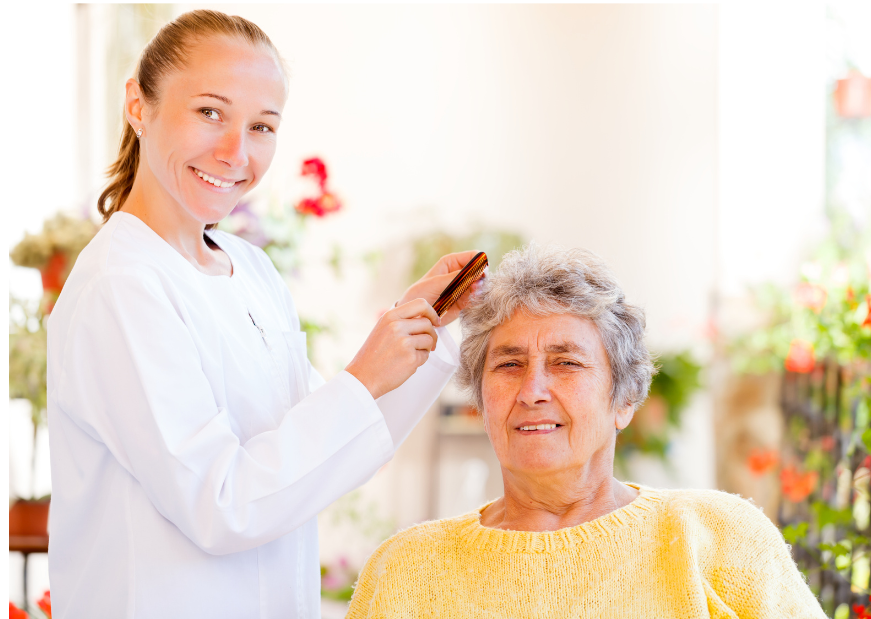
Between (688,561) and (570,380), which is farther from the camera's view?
(570,380)

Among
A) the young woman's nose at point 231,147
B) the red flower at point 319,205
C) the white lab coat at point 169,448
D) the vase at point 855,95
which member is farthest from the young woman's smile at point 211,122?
the vase at point 855,95

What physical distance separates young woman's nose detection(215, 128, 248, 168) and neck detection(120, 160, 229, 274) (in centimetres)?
15

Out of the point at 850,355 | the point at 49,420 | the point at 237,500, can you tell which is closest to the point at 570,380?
the point at 237,500

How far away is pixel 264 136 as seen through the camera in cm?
141

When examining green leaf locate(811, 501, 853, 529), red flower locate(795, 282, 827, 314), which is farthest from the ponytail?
red flower locate(795, 282, 827, 314)

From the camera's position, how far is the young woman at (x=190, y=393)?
1.19 m

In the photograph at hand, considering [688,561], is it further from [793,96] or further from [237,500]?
[793,96]

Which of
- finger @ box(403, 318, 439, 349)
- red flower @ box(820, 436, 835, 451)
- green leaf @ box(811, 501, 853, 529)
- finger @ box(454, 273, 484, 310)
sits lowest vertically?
red flower @ box(820, 436, 835, 451)

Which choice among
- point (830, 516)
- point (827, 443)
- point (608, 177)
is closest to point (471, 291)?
point (830, 516)

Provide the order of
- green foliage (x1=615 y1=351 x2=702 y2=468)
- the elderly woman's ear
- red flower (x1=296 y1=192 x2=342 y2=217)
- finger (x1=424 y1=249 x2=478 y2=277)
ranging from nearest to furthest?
1. the elderly woman's ear
2. finger (x1=424 y1=249 x2=478 y2=277)
3. red flower (x1=296 y1=192 x2=342 y2=217)
4. green foliage (x1=615 y1=351 x2=702 y2=468)

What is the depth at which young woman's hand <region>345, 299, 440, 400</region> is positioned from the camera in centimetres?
135

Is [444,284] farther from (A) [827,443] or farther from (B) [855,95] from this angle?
(B) [855,95]

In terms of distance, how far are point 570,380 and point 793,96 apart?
13.4 ft

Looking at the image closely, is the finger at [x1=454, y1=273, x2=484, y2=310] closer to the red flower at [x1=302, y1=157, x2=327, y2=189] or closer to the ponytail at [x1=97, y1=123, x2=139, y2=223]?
the ponytail at [x1=97, y1=123, x2=139, y2=223]
